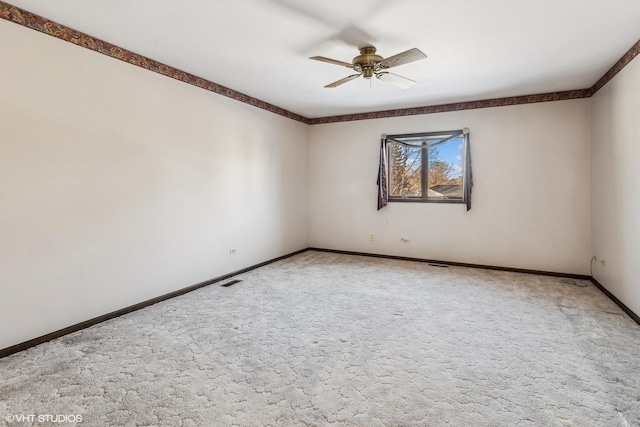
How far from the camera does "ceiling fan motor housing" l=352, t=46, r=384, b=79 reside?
3064mm

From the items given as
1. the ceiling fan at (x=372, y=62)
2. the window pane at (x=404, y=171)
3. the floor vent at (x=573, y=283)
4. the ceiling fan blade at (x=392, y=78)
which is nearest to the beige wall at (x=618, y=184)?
the floor vent at (x=573, y=283)

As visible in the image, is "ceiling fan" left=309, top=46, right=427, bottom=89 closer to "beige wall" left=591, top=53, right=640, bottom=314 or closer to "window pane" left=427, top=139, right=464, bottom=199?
"beige wall" left=591, top=53, right=640, bottom=314

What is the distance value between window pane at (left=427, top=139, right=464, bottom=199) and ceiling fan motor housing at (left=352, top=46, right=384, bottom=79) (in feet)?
8.78

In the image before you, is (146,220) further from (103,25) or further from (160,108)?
(103,25)

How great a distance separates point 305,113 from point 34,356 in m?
4.92

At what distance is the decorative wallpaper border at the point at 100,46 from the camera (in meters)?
2.48

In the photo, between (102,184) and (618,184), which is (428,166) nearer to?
(618,184)

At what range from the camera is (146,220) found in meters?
3.43

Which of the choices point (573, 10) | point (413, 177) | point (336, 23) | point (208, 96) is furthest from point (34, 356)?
point (413, 177)

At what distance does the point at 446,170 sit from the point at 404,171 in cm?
70

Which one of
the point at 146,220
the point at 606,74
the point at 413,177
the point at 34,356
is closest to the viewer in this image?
the point at 34,356

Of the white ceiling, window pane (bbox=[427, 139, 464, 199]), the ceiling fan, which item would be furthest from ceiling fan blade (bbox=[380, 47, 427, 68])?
window pane (bbox=[427, 139, 464, 199])

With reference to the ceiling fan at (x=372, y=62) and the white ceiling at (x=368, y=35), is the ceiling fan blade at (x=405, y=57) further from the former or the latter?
the white ceiling at (x=368, y=35)

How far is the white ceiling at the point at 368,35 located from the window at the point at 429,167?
1205 mm
